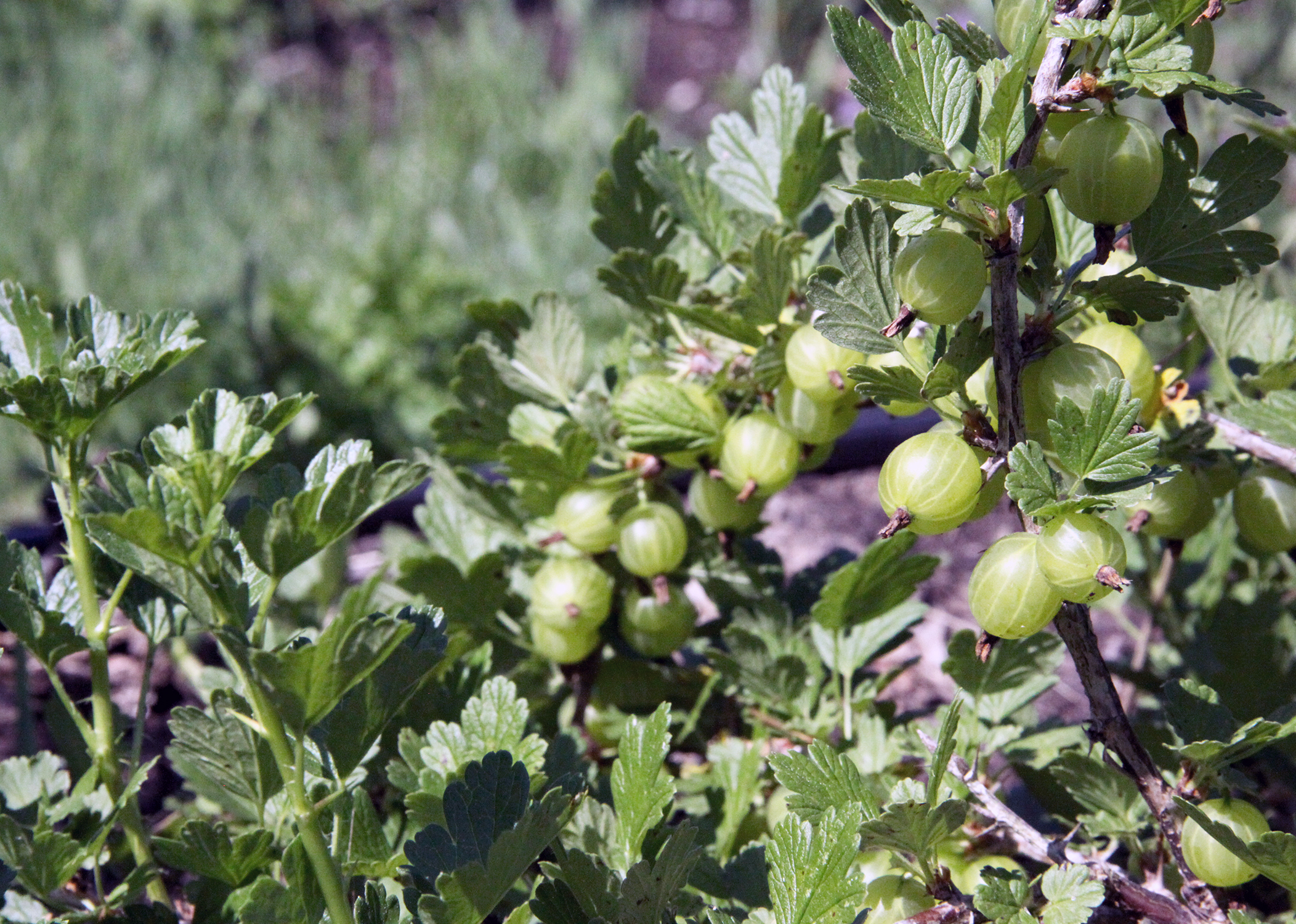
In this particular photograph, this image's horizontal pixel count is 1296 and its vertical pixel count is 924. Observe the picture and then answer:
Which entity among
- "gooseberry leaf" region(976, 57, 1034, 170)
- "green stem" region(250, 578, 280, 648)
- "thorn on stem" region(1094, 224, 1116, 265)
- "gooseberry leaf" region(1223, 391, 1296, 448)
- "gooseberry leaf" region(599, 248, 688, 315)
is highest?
"gooseberry leaf" region(976, 57, 1034, 170)

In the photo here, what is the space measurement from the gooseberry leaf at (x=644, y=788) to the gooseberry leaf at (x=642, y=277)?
25cm

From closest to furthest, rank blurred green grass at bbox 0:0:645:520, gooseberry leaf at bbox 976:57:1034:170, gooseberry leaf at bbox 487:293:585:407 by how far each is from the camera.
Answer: gooseberry leaf at bbox 976:57:1034:170 < gooseberry leaf at bbox 487:293:585:407 < blurred green grass at bbox 0:0:645:520

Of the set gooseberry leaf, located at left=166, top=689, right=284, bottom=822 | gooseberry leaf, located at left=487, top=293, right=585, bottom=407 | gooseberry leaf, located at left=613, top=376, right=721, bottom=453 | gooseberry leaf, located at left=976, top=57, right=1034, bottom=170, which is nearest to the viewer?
gooseberry leaf, located at left=976, top=57, right=1034, bottom=170

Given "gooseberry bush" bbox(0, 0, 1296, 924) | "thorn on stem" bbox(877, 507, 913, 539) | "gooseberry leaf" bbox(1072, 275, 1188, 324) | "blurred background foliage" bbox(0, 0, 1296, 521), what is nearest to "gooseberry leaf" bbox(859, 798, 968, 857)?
"gooseberry bush" bbox(0, 0, 1296, 924)

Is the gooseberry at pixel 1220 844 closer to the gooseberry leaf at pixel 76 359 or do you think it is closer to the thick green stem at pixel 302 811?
the thick green stem at pixel 302 811

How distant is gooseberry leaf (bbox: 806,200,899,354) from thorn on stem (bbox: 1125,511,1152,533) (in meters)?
0.16

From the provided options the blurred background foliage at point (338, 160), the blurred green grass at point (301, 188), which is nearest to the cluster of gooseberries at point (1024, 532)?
the blurred background foliage at point (338, 160)

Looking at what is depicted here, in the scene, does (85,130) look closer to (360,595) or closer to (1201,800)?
(360,595)

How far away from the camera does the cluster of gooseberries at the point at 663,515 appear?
0.59 m

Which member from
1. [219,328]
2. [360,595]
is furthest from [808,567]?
[219,328]

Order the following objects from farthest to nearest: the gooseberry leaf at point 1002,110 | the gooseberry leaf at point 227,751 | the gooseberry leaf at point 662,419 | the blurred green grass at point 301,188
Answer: the blurred green grass at point 301,188
the gooseberry leaf at point 662,419
the gooseberry leaf at point 227,751
the gooseberry leaf at point 1002,110

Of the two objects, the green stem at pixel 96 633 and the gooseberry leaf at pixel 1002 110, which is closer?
the gooseberry leaf at pixel 1002 110

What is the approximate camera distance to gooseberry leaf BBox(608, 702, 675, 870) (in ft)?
1.47

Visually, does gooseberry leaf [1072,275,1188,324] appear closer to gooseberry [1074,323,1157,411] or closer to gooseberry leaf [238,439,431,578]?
gooseberry [1074,323,1157,411]
